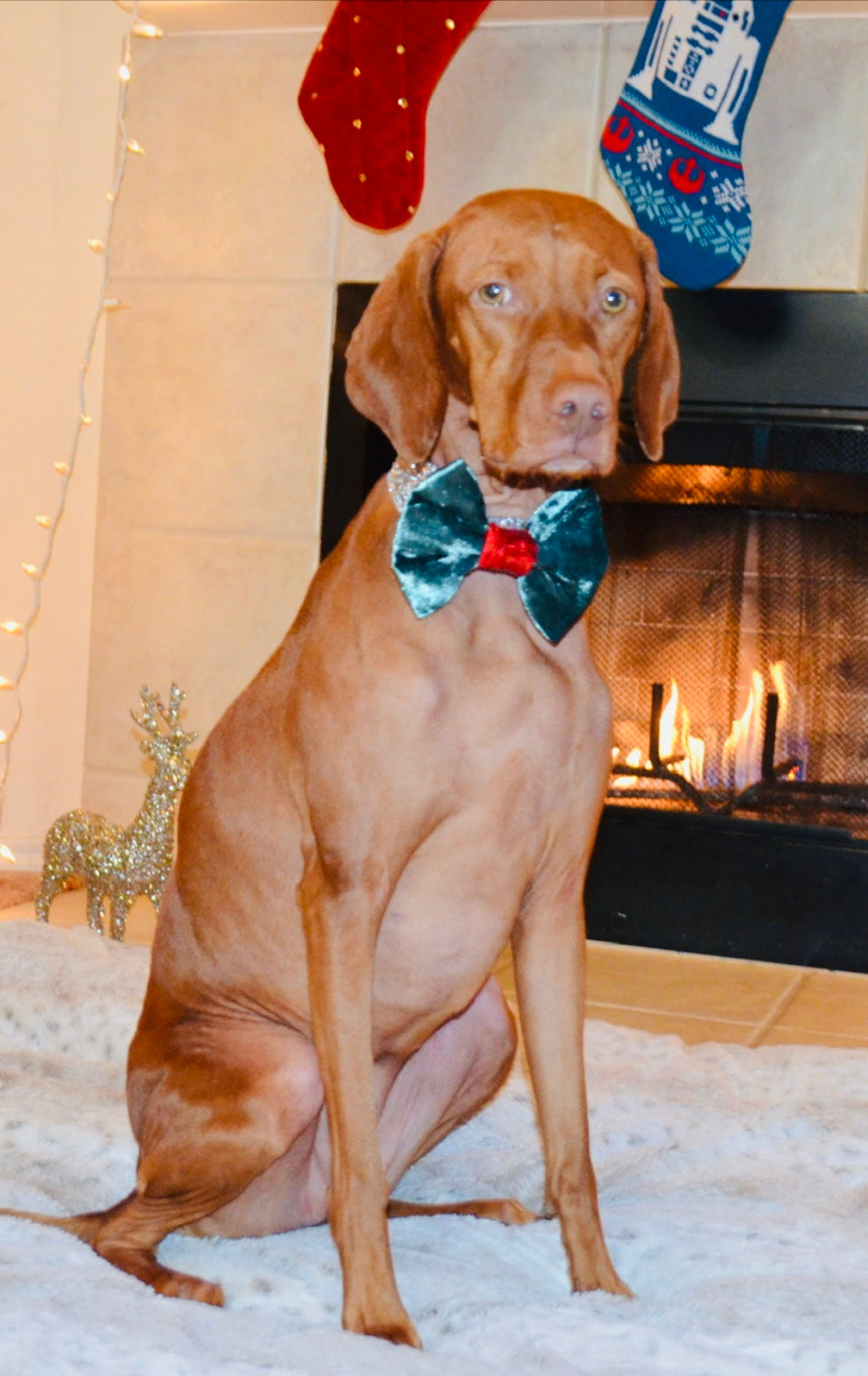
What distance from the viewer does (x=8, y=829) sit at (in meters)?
3.57

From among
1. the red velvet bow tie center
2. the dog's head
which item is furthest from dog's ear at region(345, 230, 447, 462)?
the red velvet bow tie center

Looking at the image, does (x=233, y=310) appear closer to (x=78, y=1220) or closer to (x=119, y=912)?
(x=119, y=912)

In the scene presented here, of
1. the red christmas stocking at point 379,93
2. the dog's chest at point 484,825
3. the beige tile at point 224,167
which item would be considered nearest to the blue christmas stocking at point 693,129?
the red christmas stocking at point 379,93

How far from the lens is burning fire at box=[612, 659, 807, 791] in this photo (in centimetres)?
335

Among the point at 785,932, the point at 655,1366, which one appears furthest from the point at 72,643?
the point at 655,1366

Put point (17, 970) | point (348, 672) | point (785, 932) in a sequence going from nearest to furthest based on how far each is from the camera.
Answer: point (348, 672)
point (17, 970)
point (785, 932)

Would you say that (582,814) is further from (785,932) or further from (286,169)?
(286,169)

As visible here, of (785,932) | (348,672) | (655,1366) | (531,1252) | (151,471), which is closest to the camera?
(655,1366)

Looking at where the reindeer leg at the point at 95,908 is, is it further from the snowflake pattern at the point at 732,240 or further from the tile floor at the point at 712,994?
the snowflake pattern at the point at 732,240

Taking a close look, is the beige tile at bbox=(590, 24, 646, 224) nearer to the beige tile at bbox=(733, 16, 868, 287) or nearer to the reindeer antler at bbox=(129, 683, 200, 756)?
the beige tile at bbox=(733, 16, 868, 287)

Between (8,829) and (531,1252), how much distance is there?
223cm

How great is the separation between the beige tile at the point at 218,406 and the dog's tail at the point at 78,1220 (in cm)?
204

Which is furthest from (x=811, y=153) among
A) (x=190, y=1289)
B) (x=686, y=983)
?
(x=190, y=1289)

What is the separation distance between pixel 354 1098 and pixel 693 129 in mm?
2149
